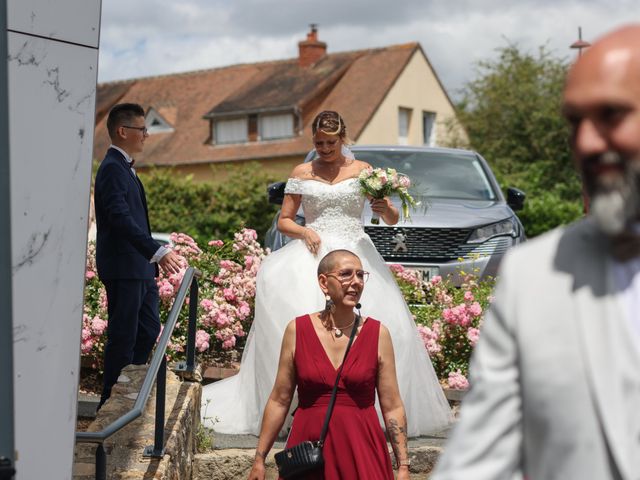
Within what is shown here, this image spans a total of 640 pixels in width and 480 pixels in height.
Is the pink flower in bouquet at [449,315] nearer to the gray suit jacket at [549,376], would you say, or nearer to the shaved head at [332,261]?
the shaved head at [332,261]

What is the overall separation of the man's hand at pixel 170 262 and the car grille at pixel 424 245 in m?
3.87

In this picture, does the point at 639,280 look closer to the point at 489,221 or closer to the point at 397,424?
the point at 397,424

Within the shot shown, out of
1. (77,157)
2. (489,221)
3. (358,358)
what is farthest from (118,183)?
(489,221)

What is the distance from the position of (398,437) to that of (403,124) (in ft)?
142

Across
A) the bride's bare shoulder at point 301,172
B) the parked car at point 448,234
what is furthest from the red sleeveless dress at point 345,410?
the parked car at point 448,234

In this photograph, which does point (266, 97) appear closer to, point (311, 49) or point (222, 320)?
point (311, 49)

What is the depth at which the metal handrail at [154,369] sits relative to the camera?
457cm

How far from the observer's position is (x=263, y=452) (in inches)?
203

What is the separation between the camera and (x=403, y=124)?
48031 millimetres

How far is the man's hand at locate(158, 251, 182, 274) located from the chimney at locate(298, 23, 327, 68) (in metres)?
42.8

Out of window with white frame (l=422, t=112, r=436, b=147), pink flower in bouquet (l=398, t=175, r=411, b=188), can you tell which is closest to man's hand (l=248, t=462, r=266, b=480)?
pink flower in bouquet (l=398, t=175, r=411, b=188)

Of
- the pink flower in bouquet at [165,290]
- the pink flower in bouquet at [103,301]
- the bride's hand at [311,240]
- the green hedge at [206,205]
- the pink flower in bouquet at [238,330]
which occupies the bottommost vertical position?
the pink flower in bouquet at [238,330]

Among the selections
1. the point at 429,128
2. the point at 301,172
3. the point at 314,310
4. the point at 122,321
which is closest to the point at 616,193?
the point at 122,321

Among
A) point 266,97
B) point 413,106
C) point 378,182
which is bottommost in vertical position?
point 378,182
